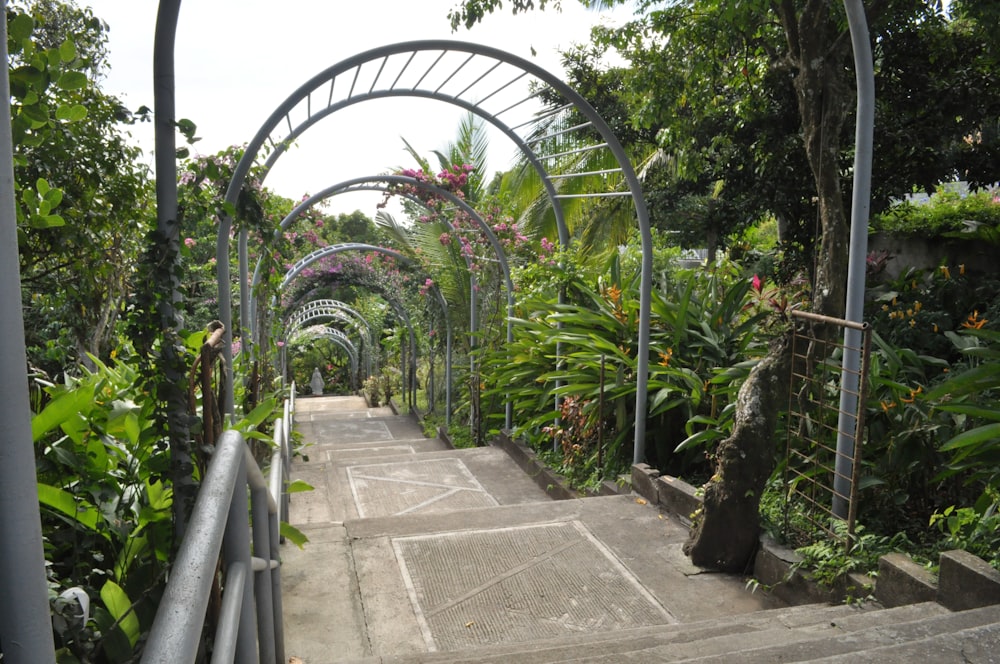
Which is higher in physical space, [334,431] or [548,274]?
[548,274]

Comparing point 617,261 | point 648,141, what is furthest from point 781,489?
point 648,141

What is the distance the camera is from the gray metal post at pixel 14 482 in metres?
0.63

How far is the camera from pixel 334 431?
13.3 m

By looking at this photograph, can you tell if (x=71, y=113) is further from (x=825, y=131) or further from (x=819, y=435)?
(x=825, y=131)

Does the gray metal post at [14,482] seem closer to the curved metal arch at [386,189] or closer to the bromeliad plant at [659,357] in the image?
the bromeliad plant at [659,357]

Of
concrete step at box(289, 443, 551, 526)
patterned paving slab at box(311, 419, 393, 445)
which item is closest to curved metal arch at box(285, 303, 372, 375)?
patterned paving slab at box(311, 419, 393, 445)

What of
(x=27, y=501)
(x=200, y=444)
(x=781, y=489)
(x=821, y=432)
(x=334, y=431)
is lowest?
(x=334, y=431)

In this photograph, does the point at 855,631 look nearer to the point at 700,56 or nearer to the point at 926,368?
the point at 926,368

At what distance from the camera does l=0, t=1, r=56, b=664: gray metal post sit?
626mm

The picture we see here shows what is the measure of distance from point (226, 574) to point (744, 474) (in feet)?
9.44

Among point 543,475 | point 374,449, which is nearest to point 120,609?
point 543,475

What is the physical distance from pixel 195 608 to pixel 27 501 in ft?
0.78

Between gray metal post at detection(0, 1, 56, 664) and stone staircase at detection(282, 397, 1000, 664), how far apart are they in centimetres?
207

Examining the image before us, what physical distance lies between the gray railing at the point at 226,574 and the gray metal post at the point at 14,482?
115mm
